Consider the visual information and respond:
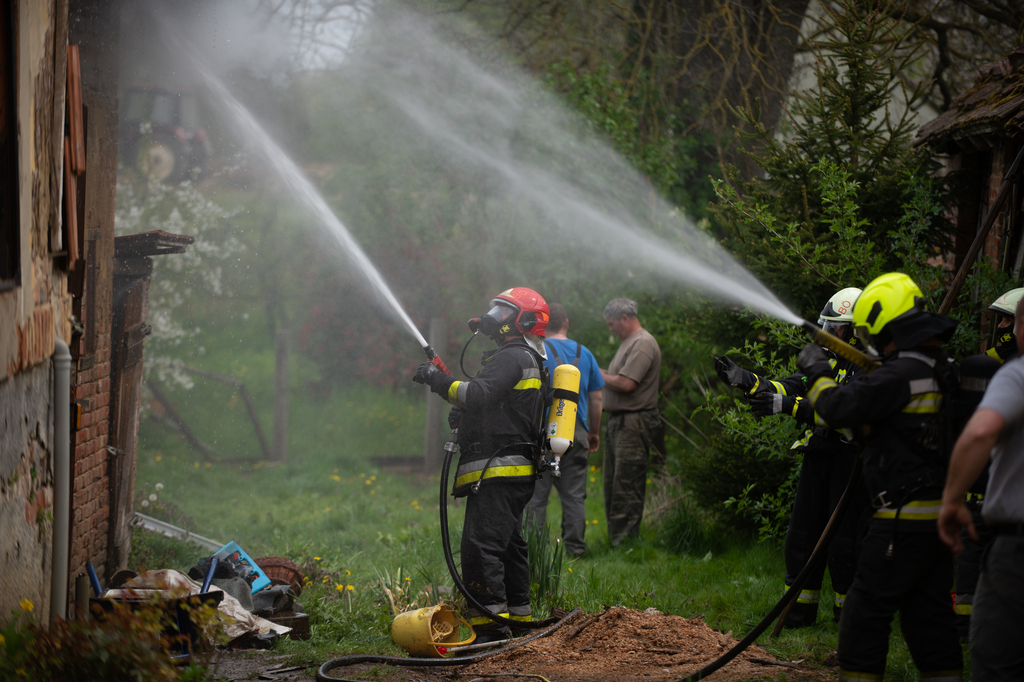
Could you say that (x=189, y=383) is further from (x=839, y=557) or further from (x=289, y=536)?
(x=839, y=557)

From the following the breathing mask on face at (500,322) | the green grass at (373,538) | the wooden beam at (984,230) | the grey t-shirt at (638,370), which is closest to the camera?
the wooden beam at (984,230)

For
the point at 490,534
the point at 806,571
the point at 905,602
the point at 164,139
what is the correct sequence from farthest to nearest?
the point at 164,139, the point at 490,534, the point at 806,571, the point at 905,602

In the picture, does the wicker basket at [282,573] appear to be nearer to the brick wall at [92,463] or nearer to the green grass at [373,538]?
the green grass at [373,538]

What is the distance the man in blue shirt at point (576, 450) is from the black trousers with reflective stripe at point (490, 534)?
1.82 metres

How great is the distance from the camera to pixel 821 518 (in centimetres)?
500

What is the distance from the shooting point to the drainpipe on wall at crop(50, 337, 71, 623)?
3.37m

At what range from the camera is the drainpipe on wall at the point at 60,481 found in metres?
3.37

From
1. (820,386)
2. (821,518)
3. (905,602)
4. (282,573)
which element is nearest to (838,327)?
(821,518)

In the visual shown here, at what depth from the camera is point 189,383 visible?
11914mm

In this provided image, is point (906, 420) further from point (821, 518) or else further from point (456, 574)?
point (456, 574)

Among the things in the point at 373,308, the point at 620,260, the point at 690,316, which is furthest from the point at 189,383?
the point at 690,316

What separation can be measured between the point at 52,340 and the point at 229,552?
2.32 meters

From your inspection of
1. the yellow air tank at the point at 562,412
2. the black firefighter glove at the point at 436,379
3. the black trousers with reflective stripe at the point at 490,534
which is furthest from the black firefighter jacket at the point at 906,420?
the black firefighter glove at the point at 436,379

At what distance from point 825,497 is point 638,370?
2.29 m
